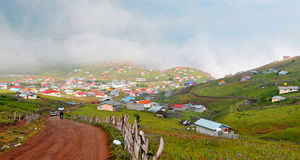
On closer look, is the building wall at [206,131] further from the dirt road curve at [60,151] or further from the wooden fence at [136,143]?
the wooden fence at [136,143]

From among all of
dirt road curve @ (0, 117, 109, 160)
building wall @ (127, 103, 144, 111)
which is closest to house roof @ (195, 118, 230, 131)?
dirt road curve @ (0, 117, 109, 160)

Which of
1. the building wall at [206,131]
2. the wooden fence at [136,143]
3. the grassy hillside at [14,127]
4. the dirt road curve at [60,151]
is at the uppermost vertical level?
the wooden fence at [136,143]

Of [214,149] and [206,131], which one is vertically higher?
[214,149]

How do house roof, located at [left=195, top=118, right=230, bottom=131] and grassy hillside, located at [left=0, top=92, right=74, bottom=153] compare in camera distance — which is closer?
grassy hillside, located at [left=0, top=92, right=74, bottom=153]

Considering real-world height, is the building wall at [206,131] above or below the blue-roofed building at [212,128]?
below

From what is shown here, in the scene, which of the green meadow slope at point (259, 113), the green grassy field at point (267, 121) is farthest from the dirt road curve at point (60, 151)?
the green grassy field at point (267, 121)

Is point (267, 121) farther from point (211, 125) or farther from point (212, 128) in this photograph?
point (212, 128)

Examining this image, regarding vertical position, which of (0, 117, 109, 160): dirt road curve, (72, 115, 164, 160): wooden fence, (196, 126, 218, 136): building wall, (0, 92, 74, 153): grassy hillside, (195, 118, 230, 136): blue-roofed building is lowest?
(196, 126, 218, 136): building wall

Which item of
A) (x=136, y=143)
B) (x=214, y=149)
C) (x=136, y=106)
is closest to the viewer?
(x=136, y=143)

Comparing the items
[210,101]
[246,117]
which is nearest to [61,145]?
[246,117]

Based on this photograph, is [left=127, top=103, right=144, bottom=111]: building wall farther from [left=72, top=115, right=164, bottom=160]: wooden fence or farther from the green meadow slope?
[left=72, top=115, right=164, bottom=160]: wooden fence

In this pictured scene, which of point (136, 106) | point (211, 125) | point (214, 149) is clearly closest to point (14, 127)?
point (214, 149)

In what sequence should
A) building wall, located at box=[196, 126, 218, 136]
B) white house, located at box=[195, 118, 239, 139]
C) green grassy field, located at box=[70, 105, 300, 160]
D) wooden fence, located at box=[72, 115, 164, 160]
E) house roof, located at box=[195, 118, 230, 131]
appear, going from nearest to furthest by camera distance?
1. wooden fence, located at box=[72, 115, 164, 160]
2. green grassy field, located at box=[70, 105, 300, 160]
3. white house, located at box=[195, 118, 239, 139]
4. building wall, located at box=[196, 126, 218, 136]
5. house roof, located at box=[195, 118, 230, 131]

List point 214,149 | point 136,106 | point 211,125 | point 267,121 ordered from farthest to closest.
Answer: point 136,106
point 267,121
point 211,125
point 214,149
